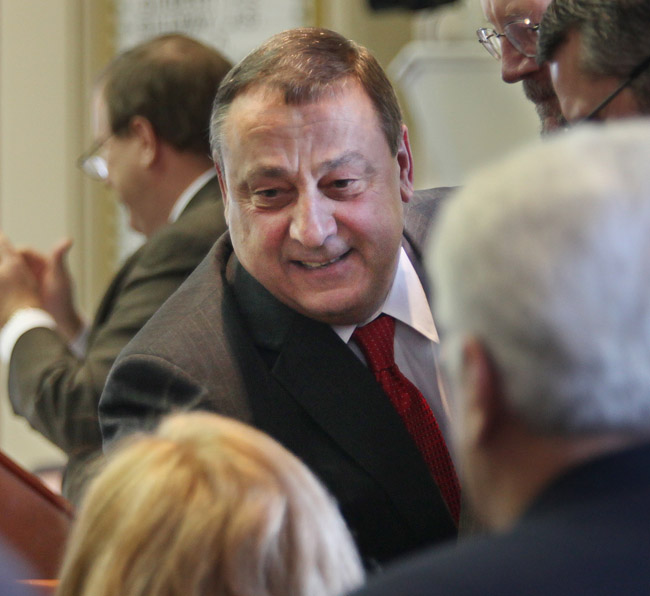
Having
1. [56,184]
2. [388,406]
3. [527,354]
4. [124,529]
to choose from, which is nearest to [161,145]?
[388,406]

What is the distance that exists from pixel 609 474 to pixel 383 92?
1.15 metres

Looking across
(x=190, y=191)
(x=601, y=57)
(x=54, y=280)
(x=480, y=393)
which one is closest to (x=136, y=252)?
(x=190, y=191)

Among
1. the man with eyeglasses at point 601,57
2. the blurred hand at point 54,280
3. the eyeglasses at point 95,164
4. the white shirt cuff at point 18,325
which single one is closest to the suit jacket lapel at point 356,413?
the man with eyeglasses at point 601,57

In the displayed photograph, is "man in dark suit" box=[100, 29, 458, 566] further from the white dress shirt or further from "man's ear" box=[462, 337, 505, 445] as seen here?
"man's ear" box=[462, 337, 505, 445]

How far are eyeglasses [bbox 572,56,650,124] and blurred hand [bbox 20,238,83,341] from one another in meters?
1.78

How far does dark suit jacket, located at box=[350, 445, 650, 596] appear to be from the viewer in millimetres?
865

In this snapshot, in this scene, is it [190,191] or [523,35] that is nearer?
[523,35]

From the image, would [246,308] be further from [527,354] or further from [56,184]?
[56,184]

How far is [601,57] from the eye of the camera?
1607mm

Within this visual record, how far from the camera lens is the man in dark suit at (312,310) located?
1.83 meters

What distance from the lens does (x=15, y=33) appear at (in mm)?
5707

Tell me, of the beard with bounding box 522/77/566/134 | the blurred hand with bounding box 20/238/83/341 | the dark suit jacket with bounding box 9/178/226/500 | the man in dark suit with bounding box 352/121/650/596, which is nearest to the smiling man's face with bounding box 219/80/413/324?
the beard with bounding box 522/77/566/134

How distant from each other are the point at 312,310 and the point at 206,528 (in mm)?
787

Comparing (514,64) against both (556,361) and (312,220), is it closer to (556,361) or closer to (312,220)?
(312,220)
